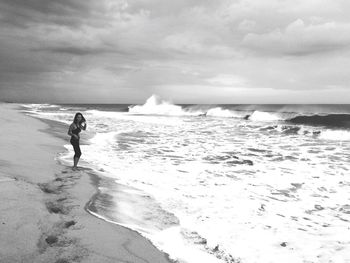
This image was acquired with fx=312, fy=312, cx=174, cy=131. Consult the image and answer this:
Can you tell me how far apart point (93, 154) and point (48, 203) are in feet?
19.8

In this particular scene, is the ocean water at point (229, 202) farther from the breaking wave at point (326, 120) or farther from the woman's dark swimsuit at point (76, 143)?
the breaking wave at point (326, 120)

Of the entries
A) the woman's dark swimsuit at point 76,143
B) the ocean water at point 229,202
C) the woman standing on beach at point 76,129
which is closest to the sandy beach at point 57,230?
the ocean water at point 229,202

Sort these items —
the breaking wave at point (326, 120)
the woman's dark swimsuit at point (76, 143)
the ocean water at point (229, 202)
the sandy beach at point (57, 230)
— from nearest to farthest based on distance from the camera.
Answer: the sandy beach at point (57, 230) < the ocean water at point (229, 202) < the woman's dark swimsuit at point (76, 143) < the breaking wave at point (326, 120)

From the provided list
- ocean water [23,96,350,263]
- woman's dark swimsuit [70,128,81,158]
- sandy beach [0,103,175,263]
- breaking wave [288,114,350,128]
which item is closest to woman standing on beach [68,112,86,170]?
woman's dark swimsuit [70,128,81,158]

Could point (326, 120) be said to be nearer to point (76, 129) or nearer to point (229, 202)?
point (76, 129)

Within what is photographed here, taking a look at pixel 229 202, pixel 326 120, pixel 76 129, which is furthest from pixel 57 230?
pixel 326 120

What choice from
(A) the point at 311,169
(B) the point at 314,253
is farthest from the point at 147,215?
(A) the point at 311,169

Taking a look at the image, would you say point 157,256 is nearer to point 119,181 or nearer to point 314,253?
point 314,253

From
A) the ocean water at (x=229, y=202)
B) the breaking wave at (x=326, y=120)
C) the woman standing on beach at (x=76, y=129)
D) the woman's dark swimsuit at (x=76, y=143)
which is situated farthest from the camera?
the breaking wave at (x=326, y=120)

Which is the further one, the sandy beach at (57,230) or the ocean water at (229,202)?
the ocean water at (229,202)

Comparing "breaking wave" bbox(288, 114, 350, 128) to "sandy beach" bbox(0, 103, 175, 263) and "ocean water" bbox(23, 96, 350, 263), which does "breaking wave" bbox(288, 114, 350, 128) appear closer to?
"ocean water" bbox(23, 96, 350, 263)

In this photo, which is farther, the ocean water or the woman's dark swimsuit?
the woman's dark swimsuit

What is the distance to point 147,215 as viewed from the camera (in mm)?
4758

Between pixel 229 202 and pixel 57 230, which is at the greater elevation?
pixel 57 230
